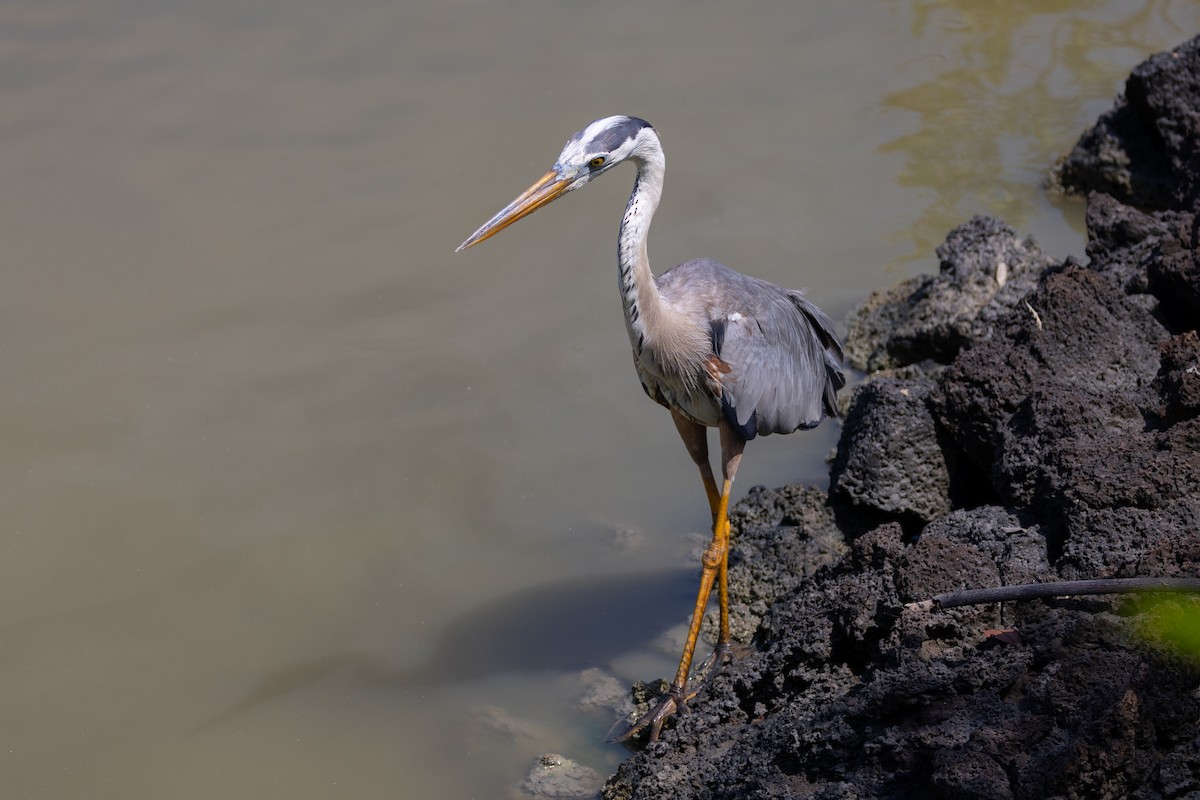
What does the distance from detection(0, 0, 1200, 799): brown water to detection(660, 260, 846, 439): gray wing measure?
110 cm

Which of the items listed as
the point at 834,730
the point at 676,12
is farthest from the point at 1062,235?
the point at 834,730

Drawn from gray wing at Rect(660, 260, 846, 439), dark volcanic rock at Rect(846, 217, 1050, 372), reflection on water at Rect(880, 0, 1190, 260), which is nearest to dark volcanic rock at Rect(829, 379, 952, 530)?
gray wing at Rect(660, 260, 846, 439)

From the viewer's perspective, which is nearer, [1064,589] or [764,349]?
[1064,589]

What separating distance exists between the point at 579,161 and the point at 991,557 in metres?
1.73

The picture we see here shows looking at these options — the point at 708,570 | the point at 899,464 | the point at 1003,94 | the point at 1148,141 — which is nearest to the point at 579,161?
the point at 708,570

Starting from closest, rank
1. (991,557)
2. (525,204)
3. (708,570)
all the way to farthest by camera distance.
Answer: (991,557) < (525,204) < (708,570)

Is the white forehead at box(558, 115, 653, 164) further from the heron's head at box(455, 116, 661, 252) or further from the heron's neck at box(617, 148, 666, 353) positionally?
the heron's neck at box(617, 148, 666, 353)

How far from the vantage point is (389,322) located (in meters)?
6.85

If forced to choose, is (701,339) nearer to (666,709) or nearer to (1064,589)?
(666,709)

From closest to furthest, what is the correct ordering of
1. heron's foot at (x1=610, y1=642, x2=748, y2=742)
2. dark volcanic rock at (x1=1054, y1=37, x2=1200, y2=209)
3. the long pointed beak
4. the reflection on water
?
the long pointed beak → heron's foot at (x1=610, y1=642, x2=748, y2=742) → dark volcanic rock at (x1=1054, y1=37, x2=1200, y2=209) → the reflection on water

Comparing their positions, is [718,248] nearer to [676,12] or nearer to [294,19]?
[676,12]

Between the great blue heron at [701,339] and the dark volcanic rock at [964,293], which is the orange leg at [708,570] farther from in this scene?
the dark volcanic rock at [964,293]

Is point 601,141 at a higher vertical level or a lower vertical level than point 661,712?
higher

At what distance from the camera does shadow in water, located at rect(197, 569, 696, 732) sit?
4.91 meters
